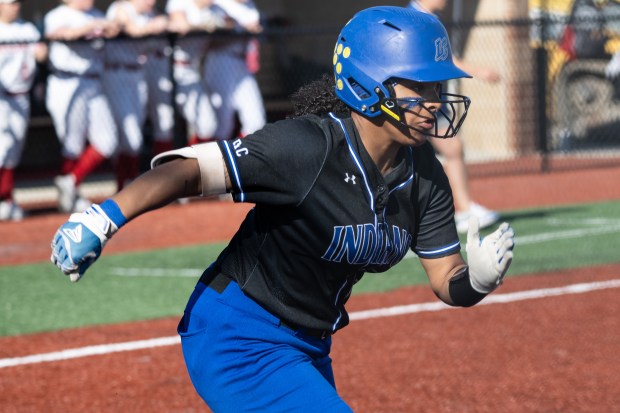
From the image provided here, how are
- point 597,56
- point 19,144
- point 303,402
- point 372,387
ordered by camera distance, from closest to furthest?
point 303,402 → point 372,387 → point 19,144 → point 597,56

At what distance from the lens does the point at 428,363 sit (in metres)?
6.30

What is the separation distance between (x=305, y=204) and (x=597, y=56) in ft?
46.2

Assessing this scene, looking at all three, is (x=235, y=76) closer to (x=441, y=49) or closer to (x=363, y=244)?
(x=441, y=49)

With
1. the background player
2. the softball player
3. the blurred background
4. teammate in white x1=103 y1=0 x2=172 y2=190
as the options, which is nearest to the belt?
the softball player

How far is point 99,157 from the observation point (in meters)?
12.6

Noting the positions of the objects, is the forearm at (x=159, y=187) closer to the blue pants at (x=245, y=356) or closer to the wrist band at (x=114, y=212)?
the wrist band at (x=114, y=212)

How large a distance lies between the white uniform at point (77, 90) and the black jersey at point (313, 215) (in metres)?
8.88

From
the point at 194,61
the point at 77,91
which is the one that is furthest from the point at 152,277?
the point at 194,61

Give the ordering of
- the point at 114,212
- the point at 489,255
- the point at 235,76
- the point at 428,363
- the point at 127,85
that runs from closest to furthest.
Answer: the point at 114,212 < the point at 489,255 < the point at 428,363 < the point at 127,85 < the point at 235,76

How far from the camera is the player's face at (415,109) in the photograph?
12.2ft

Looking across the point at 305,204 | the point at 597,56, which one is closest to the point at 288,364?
the point at 305,204

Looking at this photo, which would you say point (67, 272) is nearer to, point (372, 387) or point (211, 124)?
point (372, 387)

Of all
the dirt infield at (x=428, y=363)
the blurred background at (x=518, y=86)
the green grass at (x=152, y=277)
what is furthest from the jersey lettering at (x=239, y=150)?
the blurred background at (x=518, y=86)

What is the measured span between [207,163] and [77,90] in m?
9.17
